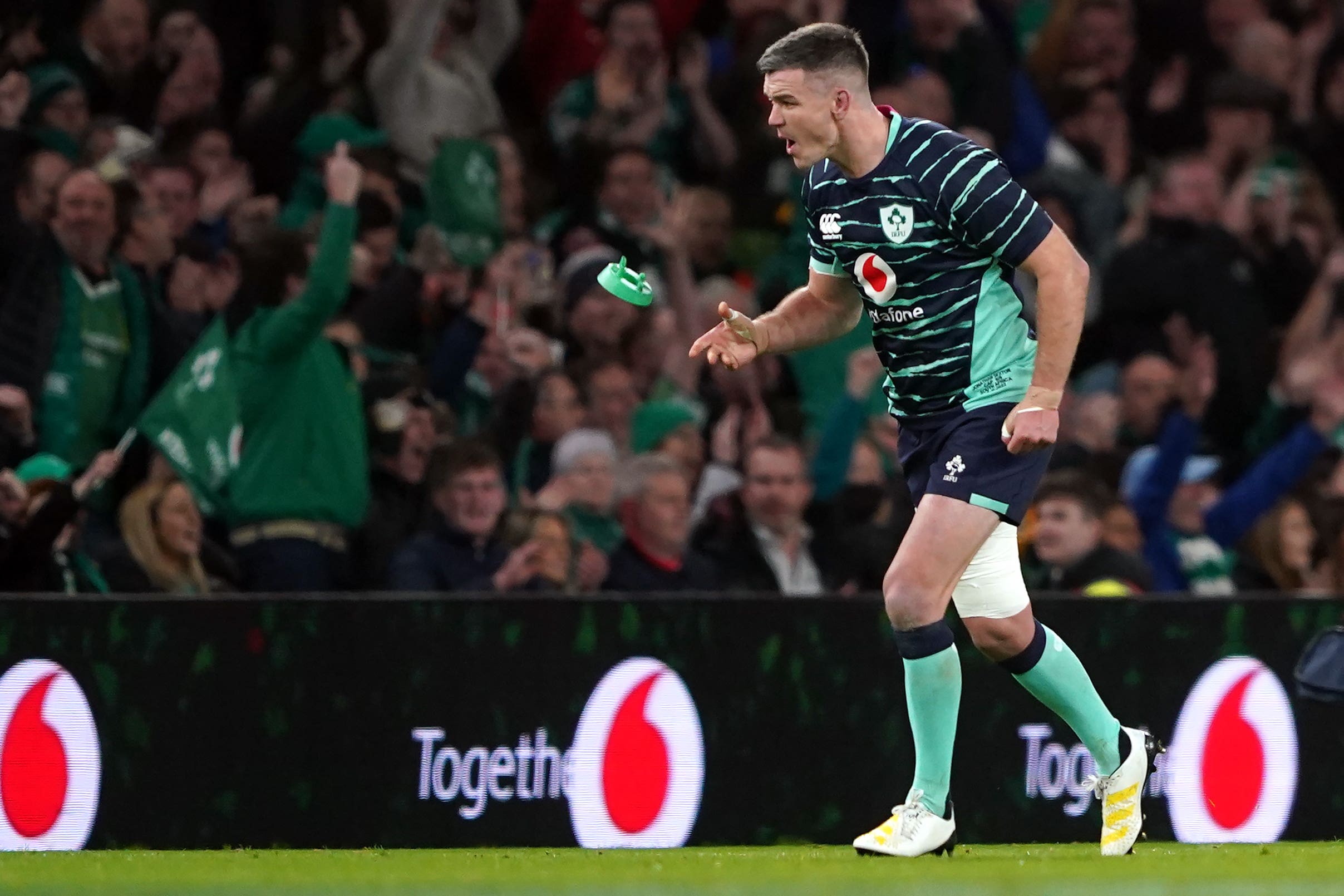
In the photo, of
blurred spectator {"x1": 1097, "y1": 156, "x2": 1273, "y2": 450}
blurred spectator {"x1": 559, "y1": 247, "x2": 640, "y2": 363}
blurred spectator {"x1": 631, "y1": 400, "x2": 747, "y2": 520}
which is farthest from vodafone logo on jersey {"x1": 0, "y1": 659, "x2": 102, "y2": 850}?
blurred spectator {"x1": 1097, "y1": 156, "x2": 1273, "y2": 450}

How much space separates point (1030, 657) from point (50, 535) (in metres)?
3.26

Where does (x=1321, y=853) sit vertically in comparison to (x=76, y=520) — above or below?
below

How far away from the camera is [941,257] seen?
6.13 metres

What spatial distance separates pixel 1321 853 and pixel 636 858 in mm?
1968

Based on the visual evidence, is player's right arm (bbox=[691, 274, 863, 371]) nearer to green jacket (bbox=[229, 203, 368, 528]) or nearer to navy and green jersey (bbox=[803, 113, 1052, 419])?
navy and green jersey (bbox=[803, 113, 1052, 419])

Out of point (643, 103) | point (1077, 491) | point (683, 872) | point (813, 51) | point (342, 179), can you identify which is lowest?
point (683, 872)

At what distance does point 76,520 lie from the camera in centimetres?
804

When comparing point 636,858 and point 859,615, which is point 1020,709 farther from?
point 636,858

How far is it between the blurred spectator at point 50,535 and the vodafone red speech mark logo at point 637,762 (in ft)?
5.49

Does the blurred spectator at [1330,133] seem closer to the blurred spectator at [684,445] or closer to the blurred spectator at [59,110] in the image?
the blurred spectator at [684,445]

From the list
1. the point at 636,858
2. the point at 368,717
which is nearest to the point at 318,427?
the point at 368,717

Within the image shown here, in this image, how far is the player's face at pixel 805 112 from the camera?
6090mm

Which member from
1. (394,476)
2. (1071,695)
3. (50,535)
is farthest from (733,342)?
(394,476)

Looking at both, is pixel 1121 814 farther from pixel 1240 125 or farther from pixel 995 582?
pixel 1240 125
